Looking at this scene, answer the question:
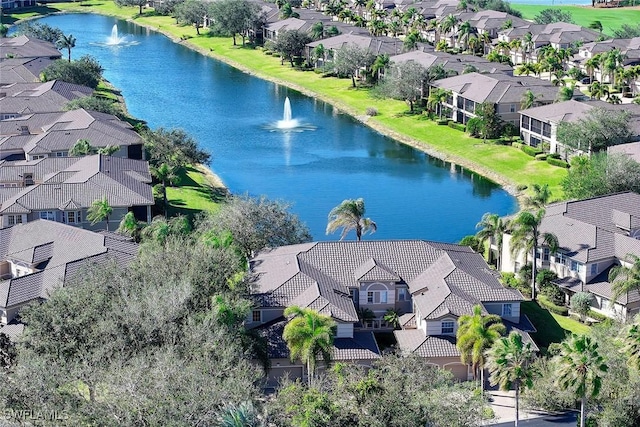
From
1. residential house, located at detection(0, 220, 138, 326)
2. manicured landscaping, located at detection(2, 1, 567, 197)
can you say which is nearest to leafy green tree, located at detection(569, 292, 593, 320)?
manicured landscaping, located at detection(2, 1, 567, 197)

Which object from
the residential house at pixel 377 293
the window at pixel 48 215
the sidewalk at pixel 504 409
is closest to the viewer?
the sidewalk at pixel 504 409

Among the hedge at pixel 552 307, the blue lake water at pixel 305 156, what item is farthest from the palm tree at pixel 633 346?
the blue lake water at pixel 305 156

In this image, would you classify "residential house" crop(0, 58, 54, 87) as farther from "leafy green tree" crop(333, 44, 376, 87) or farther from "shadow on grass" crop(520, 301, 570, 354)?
"shadow on grass" crop(520, 301, 570, 354)

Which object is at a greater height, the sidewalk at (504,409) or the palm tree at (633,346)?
the palm tree at (633,346)

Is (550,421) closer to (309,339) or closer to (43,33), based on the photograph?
(309,339)

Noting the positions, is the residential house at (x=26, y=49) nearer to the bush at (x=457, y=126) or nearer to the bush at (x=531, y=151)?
the bush at (x=457, y=126)

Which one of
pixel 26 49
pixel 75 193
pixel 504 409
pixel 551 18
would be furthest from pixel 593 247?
pixel 551 18

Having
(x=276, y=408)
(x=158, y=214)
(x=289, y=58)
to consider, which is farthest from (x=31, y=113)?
(x=276, y=408)

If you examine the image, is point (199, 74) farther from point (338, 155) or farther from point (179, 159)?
point (179, 159)
